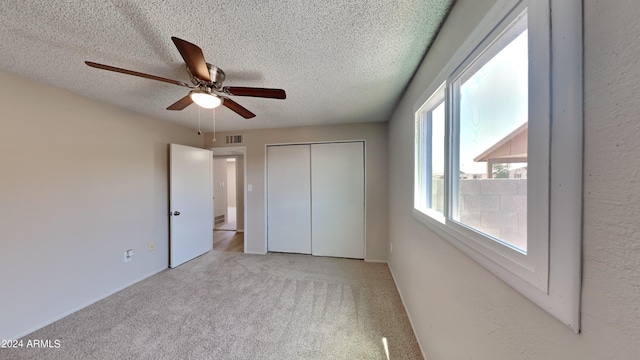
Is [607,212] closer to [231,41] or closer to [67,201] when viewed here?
[231,41]

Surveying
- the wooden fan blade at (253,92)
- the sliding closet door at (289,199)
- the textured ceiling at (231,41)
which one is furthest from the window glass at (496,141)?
the sliding closet door at (289,199)

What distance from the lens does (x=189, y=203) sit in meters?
3.28

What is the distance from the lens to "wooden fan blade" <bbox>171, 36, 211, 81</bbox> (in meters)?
1.06

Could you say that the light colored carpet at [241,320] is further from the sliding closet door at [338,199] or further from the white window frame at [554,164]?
the white window frame at [554,164]

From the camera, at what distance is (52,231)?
1.92 meters

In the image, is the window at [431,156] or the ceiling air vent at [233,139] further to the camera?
the ceiling air vent at [233,139]

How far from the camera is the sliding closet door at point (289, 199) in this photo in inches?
138

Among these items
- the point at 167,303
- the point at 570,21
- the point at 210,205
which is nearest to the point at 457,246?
the point at 570,21

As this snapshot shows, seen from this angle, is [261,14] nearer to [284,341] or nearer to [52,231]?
[284,341]

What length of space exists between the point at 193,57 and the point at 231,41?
11.2 inches

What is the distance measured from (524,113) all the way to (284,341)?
2055 millimetres

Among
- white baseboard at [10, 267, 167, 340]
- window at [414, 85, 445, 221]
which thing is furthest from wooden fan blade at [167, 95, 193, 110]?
white baseboard at [10, 267, 167, 340]

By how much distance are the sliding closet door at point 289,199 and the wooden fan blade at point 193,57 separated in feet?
7.02

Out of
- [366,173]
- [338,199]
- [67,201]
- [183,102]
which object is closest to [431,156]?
[366,173]
